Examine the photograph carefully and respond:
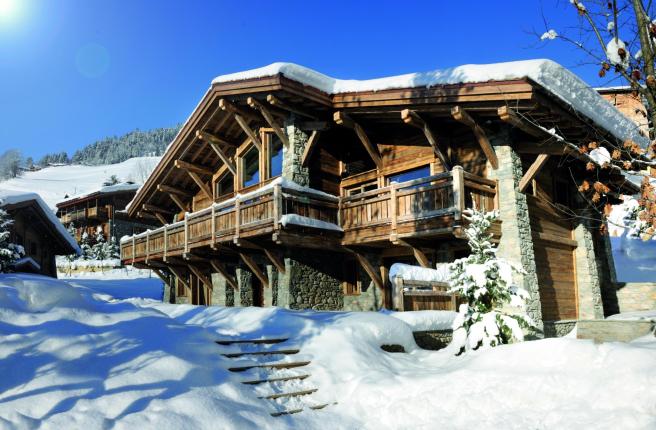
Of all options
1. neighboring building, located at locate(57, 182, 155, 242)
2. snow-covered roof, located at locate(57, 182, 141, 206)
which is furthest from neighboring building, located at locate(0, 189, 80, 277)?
snow-covered roof, located at locate(57, 182, 141, 206)

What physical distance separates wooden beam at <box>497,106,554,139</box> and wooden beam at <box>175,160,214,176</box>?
12.9 metres

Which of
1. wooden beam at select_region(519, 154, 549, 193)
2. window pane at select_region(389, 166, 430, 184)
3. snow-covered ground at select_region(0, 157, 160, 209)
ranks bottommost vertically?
wooden beam at select_region(519, 154, 549, 193)

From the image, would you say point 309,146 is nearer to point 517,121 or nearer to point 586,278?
point 517,121

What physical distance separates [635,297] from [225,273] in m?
15.0

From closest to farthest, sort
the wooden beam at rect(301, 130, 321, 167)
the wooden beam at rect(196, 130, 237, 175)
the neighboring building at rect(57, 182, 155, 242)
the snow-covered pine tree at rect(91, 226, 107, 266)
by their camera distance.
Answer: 1. the wooden beam at rect(301, 130, 321, 167)
2. the wooden beam at rect(196, 130, 237, 175)
3. the snow-covered pine tree at rect(91, 226, 107, 266)
4. the neighboring building at rect(57, 182, 155, 242)

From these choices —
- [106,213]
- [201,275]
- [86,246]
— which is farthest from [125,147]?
[201,275]

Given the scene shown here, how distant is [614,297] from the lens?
59.0 feet

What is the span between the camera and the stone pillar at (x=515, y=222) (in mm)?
11992

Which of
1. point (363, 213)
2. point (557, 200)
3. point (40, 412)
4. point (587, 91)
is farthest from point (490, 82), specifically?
point (40, 412)

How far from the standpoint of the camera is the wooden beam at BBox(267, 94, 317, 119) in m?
14.2

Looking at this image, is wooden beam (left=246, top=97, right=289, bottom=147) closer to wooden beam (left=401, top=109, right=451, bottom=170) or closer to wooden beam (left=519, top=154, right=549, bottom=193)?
wooden beam (left=401, top=109, right=451, bottom=170)

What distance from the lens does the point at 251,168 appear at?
60.2ft

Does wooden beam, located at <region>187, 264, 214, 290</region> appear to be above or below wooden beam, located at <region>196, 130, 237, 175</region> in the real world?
below

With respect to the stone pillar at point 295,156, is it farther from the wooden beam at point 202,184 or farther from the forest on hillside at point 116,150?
the forest on hillside at point 116,150
